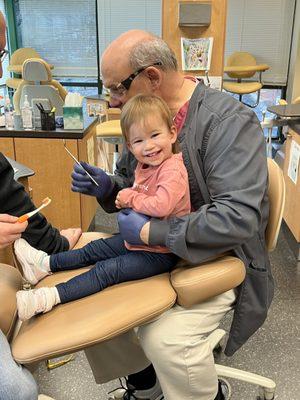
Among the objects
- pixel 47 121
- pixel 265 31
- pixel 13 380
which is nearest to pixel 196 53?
pixel 47 121

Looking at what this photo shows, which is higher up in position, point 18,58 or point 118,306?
point 18,58

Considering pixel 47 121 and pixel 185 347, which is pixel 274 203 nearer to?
pixel 185 347

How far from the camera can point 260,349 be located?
76.0 inches

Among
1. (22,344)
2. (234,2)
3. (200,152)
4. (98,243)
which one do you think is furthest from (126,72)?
(234,2)

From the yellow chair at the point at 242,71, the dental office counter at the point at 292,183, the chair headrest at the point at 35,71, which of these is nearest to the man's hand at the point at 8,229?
the dental office counter at the point at 292,183

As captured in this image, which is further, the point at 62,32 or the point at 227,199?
the point at 62,32

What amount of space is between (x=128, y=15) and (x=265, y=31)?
1.82 m

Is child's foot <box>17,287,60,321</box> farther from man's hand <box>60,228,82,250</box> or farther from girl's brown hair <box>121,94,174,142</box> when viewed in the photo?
girl's brown hair <box>121,94,174,142</box>

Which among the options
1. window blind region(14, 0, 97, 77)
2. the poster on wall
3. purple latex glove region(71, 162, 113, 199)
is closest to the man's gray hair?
purple latex glove region(71, 162, 113, 199)

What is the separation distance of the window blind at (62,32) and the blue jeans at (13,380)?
18.3 ft

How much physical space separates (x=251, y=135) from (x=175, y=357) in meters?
0.64

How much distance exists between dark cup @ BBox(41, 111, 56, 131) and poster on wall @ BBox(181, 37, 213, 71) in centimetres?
→ 107

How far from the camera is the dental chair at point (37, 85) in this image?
3.78 metres

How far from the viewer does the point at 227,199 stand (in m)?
1.14
